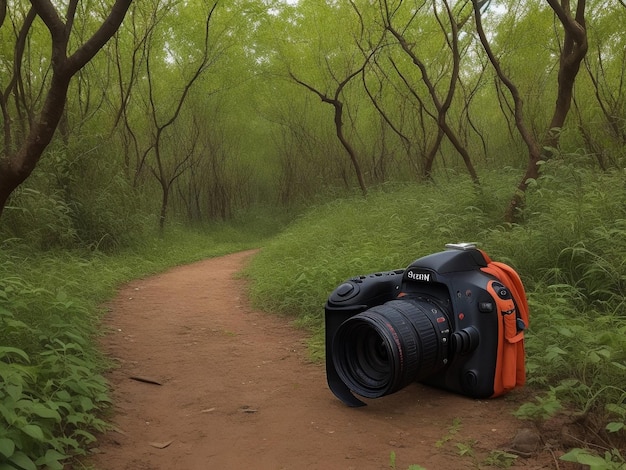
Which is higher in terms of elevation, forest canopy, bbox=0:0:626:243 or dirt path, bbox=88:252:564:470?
forest canopy, bbox=0:0:626:243

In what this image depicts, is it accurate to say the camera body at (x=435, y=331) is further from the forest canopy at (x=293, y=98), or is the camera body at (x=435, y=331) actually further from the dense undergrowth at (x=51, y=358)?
the forest canopy at (x=293, y=98)

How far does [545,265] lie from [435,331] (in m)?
1.89

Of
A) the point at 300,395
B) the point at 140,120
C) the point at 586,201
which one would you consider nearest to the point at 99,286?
the point at 300,395

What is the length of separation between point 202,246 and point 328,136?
15.5 feet

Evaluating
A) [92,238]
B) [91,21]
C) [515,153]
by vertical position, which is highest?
[91,21]

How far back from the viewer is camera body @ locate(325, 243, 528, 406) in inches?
77.1

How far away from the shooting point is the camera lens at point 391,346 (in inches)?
75.0

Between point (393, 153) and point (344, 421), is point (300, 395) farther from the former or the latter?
point (393, 153)

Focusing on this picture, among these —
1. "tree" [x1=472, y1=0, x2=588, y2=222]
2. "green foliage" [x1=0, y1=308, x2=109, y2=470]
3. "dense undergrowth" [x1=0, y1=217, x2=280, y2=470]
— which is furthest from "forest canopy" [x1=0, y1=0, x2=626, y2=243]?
"green foliage" [x1=0, y1=308, x2=109, y2=470]

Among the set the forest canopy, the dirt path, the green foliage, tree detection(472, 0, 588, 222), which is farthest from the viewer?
the forest canopy

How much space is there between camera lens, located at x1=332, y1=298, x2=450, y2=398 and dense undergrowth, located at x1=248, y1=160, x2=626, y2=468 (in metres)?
0.45

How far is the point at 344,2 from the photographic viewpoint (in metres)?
9.18

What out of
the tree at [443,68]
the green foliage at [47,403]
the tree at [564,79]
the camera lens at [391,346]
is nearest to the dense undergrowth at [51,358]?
the green foliage at [47,403]

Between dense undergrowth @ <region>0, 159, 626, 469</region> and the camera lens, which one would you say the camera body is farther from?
dense undergrowth @ <region>0, 159, 626, 469</region>
